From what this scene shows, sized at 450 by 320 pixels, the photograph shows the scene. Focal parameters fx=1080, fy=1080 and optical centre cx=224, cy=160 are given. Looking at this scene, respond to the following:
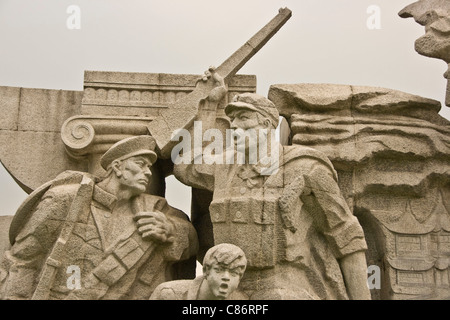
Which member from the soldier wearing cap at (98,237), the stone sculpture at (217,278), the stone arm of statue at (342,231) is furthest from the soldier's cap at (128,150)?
the stone arm of statue at (342,231)

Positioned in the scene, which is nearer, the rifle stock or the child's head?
the child's head

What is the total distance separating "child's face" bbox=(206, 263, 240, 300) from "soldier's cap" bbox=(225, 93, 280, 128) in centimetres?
163

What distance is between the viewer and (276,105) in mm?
10789

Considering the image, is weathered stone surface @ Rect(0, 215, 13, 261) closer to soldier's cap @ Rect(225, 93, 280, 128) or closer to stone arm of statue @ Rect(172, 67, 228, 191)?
stone arm of statue @ Rect(172, 67, 228, 191)

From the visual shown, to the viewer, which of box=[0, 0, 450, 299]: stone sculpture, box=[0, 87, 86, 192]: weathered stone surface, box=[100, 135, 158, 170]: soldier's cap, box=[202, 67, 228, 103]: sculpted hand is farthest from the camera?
box=[0, 87, 86, 192]: weathered stone surface

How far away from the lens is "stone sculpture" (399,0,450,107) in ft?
35.0

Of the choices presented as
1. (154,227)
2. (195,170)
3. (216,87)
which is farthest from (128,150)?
(216,87)

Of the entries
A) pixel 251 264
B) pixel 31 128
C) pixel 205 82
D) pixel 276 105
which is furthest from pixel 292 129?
pixel 31 128

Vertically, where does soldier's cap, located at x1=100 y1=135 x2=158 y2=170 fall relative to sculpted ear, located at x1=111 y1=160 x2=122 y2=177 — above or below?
above

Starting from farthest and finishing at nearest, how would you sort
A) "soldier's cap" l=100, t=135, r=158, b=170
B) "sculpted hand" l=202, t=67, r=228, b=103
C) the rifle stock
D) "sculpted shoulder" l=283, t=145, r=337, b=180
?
1. "sculpted hand" l=202, t=67, r=228, b=103
2. the rifle stock
3. "soldier's cap" l=100, t=135, r=158, b=170
4. "sculpted shoulder" l=283, t=145, r=337, b=180

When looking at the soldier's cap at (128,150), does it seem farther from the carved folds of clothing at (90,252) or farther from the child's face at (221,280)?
the child's face at (221,280)

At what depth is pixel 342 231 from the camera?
9.77 metres

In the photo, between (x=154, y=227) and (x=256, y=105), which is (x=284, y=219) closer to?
(x=256, y=105)

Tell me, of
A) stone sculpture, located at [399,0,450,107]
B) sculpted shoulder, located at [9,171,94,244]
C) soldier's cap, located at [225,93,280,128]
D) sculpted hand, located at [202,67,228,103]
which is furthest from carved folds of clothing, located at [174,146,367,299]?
stone sculpture, located at [399,0,450,107]
